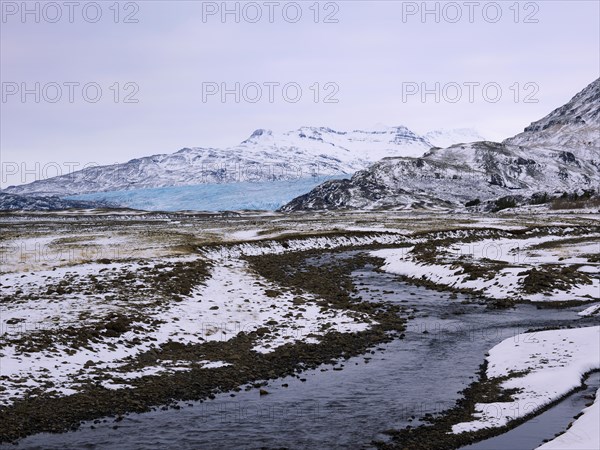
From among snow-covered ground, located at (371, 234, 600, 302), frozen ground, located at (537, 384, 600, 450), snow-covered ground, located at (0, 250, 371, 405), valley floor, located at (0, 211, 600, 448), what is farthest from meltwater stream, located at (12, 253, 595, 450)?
snow-covered ground, located at (371, 234, 600, 302)

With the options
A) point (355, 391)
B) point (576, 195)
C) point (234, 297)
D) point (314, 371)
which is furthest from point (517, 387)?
point (576, 195)

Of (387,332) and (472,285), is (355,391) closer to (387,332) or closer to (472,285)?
(387,332)

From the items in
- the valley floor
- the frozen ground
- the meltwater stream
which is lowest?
the frozen ground

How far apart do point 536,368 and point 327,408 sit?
8.81 metres

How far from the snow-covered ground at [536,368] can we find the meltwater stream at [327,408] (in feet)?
3.59

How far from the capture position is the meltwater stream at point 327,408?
16141mm

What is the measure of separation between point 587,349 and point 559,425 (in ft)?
26.5

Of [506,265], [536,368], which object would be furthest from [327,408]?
[506,265]

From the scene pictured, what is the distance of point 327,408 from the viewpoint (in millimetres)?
18719

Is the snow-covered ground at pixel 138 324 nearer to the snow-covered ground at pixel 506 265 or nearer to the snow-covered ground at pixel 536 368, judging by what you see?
the snow-covered ground at pixel 536 368

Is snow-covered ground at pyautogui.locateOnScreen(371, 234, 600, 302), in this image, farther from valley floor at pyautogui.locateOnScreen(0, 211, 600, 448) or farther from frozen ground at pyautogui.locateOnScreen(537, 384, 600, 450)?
frozen ground at pyautogui.locateOnScreen(537, 384, 600, 450)

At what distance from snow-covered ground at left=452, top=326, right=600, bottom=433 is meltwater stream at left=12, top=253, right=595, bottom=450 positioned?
109 cm

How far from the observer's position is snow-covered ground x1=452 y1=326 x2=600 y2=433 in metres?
17.8

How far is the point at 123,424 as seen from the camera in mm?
17281
